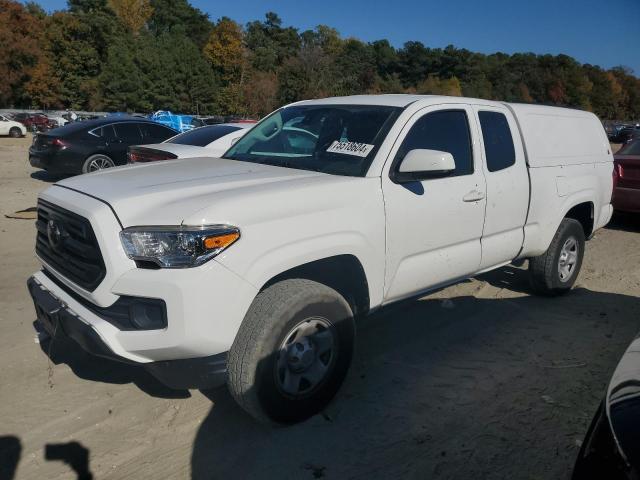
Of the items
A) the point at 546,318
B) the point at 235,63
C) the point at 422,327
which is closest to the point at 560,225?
the point at 546,318

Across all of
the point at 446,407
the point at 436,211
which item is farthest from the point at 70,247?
the point at 446,407

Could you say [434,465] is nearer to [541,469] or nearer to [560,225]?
[541,469]

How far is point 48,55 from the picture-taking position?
6275 cm

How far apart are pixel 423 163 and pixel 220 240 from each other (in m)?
1.43

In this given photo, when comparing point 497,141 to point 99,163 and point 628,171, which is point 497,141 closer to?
point 628,171

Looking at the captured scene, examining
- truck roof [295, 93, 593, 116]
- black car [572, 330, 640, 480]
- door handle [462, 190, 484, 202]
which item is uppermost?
truck roof [295, 93, 593, 116]

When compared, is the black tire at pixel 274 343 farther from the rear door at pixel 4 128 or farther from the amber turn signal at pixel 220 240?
the rear door at pixel 4 128

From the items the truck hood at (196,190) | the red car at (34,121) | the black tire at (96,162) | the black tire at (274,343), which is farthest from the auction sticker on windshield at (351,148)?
the red car at (34,121)

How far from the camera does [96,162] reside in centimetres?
1212

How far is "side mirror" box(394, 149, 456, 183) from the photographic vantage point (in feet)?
10.9

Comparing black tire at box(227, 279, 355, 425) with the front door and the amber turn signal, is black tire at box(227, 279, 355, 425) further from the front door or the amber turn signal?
the front door

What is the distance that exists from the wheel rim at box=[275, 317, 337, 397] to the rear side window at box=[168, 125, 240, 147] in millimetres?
5917

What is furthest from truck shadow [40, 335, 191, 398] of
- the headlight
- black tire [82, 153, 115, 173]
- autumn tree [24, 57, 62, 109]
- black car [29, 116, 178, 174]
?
autumn tree [24, 57, 62, 109]

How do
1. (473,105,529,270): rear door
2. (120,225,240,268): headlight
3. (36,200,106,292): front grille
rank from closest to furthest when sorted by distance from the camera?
(120,225,240,268): headlight < (36,200,106,292): front grille < (473,105,529,270): rear door
